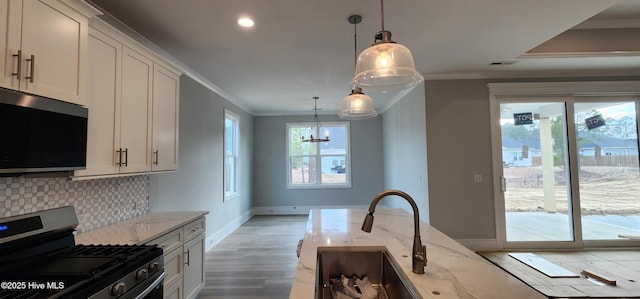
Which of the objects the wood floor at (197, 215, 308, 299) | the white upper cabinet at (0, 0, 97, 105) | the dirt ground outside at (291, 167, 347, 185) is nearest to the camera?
the white upper cabinet at (0, 0, 97, 105)

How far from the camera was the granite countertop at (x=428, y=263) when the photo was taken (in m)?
1.06

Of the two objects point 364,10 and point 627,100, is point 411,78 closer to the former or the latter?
point 364,10

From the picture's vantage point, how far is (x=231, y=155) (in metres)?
5.87

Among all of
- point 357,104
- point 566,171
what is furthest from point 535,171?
point 357,104

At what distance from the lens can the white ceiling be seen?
236cm

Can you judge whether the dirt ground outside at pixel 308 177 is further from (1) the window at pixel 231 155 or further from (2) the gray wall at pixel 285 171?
(1) the window at pixel 231 155

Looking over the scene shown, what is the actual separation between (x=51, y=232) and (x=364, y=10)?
2.64 metres

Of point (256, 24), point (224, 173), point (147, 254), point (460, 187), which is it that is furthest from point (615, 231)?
point (224, 173)

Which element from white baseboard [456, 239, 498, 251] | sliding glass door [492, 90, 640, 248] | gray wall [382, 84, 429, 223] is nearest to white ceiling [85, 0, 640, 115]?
sliding glass door [492, 90, 640, 248]

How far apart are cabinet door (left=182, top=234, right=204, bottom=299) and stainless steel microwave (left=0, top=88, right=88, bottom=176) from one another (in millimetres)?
1213

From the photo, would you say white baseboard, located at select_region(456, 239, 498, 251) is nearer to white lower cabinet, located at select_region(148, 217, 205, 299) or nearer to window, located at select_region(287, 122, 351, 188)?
white lower cabinet, located at select_region(148, 217, 205, 299)

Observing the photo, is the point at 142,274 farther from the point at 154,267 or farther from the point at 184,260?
the point at 184,260

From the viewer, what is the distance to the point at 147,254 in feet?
5.56

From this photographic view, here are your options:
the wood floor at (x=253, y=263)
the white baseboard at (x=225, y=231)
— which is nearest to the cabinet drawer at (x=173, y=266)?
the wood floor at (x=253, y=263)
